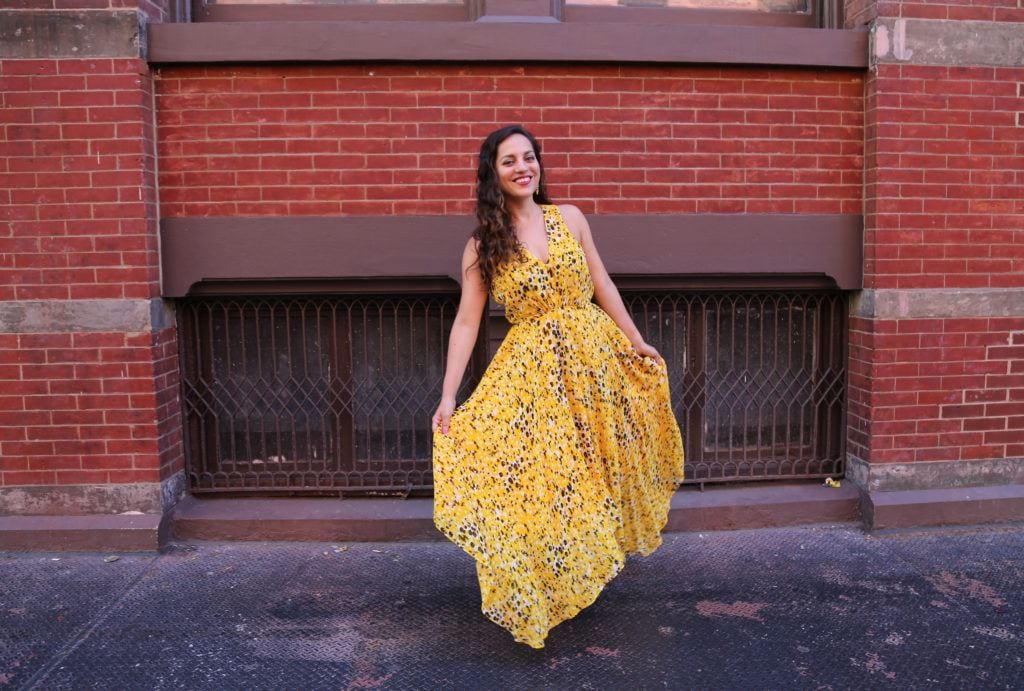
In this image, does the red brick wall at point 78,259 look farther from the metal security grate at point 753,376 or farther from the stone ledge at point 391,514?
the metal security grate at point 753,376

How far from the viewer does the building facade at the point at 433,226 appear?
165 inches

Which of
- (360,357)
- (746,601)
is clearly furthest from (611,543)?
(360,357)

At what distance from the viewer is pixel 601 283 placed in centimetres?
353

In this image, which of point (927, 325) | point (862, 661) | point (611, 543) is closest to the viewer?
point (862, 661)

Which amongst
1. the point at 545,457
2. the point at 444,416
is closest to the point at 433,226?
the point at 444,416

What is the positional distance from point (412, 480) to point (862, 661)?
250 cm

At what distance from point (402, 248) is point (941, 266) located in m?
2.97

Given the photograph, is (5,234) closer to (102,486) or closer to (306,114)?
(102,486)

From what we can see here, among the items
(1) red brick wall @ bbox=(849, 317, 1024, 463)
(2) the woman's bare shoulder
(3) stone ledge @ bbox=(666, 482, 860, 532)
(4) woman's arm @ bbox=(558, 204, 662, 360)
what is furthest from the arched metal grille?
(2) the woman's bare shoulder

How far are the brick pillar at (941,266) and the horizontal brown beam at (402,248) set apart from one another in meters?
0.50

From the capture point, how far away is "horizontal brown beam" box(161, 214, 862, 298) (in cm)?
432

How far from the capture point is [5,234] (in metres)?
4.18

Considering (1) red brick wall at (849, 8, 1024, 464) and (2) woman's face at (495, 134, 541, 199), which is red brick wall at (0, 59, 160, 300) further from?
(1) red brick wall at (849, 8, 1024, 464)

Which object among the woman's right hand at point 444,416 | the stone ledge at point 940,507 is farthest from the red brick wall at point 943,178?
the woman's right hand at point 444,416
